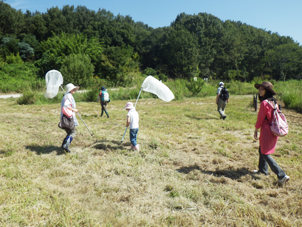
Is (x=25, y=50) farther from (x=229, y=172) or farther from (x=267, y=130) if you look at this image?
(x=267, y=130)

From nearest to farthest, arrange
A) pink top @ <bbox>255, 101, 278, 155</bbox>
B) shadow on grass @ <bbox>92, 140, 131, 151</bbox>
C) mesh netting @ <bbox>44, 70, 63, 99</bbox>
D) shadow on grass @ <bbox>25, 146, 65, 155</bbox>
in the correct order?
pink top @ <bbox>255, 101, 278, 155</bbox> < shadow on grass @ <bbox>25, 146, 65, 155</bbox> < shadow on grass @ <bbox>92, 140, 131, 151</bbox> < mesh netting @ <bbox>44, 70, 63, 99</bbox>

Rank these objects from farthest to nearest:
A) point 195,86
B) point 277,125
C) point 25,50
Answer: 1. point 25,50
2. point 195,86
3. point 277,125

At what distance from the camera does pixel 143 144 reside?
234 inches

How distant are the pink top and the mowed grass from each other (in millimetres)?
672

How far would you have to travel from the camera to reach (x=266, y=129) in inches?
148

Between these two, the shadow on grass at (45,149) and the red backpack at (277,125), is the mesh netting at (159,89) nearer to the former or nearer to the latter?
the red backpack at (277,125)

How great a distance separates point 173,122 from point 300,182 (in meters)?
5.55

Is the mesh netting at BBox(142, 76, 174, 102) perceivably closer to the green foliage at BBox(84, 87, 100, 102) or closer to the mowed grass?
the mowed grass

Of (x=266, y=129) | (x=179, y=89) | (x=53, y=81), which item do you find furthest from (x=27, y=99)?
(x=266, y=129)

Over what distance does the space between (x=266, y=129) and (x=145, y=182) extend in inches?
94.5

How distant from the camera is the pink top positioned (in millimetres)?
3688

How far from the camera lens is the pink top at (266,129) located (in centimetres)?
369

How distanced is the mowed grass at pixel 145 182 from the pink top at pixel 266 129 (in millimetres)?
672

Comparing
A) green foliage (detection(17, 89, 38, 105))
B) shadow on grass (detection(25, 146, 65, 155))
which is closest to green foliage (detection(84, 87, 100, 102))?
green foliage (detection(17, 89, 38, 105))
